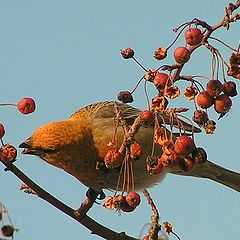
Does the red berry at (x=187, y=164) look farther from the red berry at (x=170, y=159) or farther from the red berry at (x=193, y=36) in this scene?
the red berry at (x=193, y=36)

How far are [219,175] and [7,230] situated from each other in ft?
15.3

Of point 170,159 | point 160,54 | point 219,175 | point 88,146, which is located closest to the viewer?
point 170,159

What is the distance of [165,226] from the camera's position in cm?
348

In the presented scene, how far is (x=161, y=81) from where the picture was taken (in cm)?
Result: 314

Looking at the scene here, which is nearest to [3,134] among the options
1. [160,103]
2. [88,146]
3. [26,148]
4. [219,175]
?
[160,103]

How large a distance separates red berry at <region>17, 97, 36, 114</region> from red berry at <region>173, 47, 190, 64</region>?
0.89m

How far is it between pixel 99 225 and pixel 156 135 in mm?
644

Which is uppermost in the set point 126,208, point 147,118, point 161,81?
point 161,81

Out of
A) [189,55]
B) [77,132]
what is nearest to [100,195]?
[77,132]

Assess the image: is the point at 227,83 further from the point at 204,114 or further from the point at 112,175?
the point at 112,175

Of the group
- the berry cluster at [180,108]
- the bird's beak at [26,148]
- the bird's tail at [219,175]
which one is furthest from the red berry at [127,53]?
the bird's tail at [219,175]

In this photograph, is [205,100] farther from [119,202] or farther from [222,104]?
[119,202]

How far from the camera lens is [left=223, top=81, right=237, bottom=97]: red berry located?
10.6 ft

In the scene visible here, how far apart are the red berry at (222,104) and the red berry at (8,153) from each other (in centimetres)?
104
